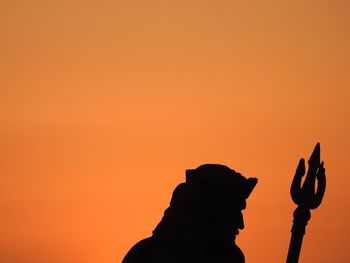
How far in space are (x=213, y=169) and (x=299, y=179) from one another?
1.40 m

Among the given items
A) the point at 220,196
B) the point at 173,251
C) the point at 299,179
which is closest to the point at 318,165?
the point at 299,179

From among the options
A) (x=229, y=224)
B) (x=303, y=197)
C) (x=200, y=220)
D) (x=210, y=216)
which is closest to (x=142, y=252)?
(x=200, y=220)

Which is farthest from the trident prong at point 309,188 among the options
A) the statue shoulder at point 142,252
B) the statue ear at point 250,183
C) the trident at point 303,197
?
the statue shoulder at point 142,252

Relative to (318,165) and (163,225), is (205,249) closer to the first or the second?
(163,225)

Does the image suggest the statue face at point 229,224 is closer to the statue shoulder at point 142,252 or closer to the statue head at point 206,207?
the statue head at point 206,207

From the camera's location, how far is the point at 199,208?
16906 millimetres

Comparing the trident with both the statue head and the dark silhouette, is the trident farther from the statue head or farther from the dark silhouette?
the statue head

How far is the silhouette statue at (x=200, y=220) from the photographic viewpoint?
16.9 metres

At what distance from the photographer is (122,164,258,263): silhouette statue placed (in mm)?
16859

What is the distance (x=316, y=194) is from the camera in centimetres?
1703

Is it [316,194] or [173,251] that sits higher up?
[316,194]

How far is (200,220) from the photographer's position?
1692 centimetres

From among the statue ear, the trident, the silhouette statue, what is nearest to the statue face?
the silhouette statue

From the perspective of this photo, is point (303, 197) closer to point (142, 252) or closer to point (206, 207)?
point (206, 207)
